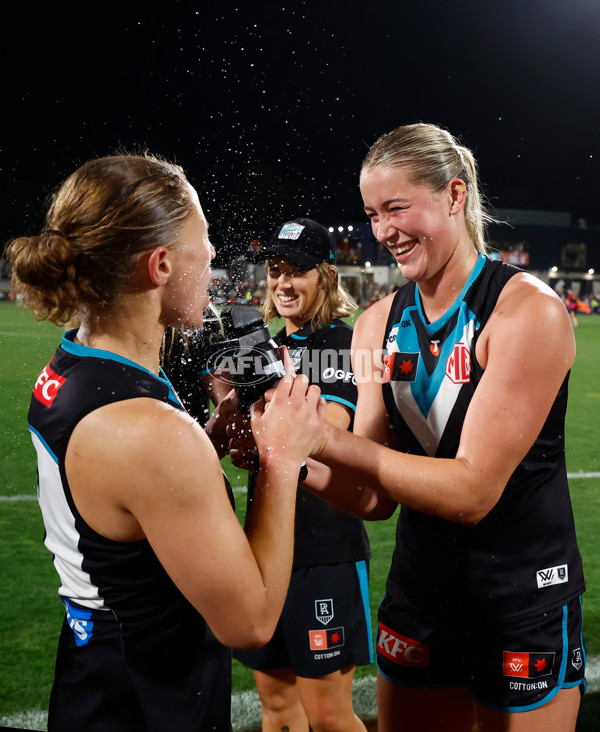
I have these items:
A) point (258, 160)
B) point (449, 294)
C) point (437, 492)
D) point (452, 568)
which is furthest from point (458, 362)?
point (258, 160)

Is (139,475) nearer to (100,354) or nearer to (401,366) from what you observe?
(100,354)

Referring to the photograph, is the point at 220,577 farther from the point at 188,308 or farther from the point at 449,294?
the point at 449,294

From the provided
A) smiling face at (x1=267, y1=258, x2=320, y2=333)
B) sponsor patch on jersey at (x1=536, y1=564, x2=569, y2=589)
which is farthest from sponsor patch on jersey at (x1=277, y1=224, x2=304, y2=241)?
sponsor patch on jersey at (x1=536, y1=564, x2=569, y2=589)

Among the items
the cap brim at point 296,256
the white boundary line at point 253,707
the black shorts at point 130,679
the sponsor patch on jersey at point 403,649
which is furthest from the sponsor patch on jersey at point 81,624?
the cap brim at point 296,256

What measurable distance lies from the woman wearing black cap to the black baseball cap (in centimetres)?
36

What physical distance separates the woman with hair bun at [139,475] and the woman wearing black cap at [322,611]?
1.06 metres

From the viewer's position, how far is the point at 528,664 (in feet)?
6.14

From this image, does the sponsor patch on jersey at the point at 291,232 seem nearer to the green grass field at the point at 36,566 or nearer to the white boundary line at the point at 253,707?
the green grass field at the point at 36,566

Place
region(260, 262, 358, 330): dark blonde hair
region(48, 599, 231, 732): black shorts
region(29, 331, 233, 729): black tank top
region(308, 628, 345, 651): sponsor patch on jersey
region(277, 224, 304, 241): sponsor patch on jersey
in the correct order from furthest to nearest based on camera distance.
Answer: region(277, 224, 304, 241): sponsor patch on jersey < region(260, 262, 358, 330): dark blonde hair < region(308, 628, 345, 651): sponsor patch on jersey < region(48, 599, 231, 732): black shorts < region(29, 331, 233, 729): black tank top

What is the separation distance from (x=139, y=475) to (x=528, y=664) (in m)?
1.33

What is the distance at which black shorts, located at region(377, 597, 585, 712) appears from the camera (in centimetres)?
187

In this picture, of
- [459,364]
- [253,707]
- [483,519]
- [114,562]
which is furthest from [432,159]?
[253,707]

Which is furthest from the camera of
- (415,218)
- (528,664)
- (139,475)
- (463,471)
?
(415,218)

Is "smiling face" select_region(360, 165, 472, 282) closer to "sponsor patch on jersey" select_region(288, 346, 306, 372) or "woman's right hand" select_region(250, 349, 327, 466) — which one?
"woman's right hand" select_region(250, 349, 327, 466)
